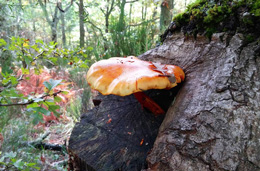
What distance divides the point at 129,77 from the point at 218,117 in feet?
1.86

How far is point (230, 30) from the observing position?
1228 mm

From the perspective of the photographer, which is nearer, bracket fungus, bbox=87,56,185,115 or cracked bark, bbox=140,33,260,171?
A: cracked bark, bbox=140,33,260,171

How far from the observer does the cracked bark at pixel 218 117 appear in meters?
0.83

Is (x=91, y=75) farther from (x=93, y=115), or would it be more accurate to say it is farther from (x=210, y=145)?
(x=210, y=145)

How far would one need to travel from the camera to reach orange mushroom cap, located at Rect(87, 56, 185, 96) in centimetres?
107

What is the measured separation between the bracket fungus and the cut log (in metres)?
0.17

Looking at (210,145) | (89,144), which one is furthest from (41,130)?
(210,145)

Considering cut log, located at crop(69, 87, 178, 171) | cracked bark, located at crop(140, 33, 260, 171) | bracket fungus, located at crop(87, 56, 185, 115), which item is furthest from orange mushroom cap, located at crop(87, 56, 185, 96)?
cut log, located at crop(69, 87, 178, 171)

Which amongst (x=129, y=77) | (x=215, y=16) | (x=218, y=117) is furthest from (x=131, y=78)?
(x=215, y=16)

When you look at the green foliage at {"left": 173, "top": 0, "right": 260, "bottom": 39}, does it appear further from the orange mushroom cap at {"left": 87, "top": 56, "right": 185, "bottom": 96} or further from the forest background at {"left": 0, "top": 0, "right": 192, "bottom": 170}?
the forest background at {"left": 0, "top": 0, "right": 192, "bottom": 170}

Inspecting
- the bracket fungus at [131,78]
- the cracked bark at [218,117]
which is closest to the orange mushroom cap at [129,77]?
the bracket fungus at [131,78]

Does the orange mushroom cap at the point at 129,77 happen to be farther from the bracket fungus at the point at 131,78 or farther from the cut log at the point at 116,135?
the cut log at the point at 116,135

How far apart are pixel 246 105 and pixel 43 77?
5.64 m

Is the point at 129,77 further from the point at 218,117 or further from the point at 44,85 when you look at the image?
the point at 44,85
